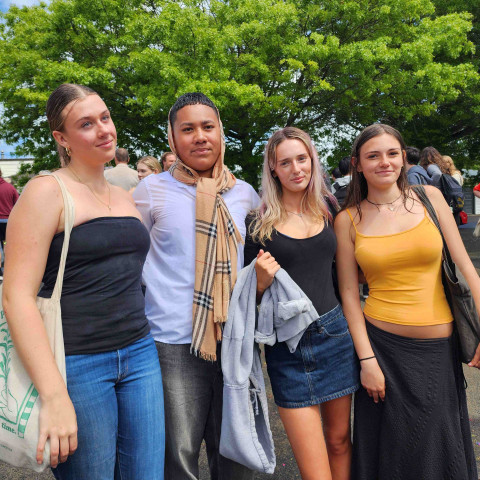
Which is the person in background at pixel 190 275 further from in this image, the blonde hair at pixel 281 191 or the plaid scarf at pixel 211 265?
the blonde hair at pixel 281 191

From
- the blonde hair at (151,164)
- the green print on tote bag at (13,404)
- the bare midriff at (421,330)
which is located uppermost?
the blonde hair at (151,164)

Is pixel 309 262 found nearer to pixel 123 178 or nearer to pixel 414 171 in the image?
pixel 123 178

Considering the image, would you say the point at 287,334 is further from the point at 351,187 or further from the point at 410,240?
the point at 351,187

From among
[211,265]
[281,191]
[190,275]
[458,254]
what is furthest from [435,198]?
[190,275]

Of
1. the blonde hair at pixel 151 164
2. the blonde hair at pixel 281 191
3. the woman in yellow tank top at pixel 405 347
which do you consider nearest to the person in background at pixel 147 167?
the blonde hair at pixel 151 164

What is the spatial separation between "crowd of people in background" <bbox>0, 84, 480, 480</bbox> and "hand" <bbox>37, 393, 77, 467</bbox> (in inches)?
8.0

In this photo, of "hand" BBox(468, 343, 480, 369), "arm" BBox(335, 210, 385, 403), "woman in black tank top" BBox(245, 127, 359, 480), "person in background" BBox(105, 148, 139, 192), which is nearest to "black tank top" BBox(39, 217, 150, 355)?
"woman in black tank top" BBox(245, 127, 359, 480)

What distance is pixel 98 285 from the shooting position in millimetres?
1475

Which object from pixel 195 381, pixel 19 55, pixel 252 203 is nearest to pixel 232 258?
pixel 252 203

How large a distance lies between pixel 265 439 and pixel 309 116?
14.2m

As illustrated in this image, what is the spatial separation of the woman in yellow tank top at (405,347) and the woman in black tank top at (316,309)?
119mm

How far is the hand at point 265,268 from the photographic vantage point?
1875mm

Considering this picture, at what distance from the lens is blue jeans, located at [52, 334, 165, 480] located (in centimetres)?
142

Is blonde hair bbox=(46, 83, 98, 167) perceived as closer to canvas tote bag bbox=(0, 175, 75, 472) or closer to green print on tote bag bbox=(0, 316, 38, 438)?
canvas tote bag bbox=(0, 175, 75, 472)
